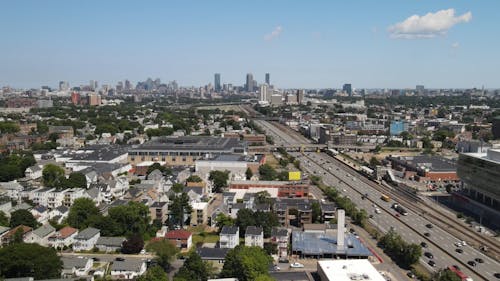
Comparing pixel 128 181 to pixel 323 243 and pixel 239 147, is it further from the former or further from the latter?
pixel 323 243

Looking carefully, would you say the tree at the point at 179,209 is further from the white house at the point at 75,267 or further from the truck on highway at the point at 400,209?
the truck on highway at the point at 400,209

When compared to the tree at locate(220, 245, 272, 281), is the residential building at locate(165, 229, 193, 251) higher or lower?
lower

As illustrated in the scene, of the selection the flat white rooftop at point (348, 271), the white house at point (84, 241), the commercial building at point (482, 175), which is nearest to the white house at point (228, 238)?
the flat white rooftop at point (348, 271)

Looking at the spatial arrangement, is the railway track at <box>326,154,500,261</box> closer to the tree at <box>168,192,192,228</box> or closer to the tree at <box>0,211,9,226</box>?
the tree at <box>168,192,192,228</box>

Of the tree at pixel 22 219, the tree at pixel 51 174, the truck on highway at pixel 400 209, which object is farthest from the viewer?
the tree at pixel 51 174

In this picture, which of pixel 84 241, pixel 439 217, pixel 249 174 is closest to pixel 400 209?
pixel 439 217

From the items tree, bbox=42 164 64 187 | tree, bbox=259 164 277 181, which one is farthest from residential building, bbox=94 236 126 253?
tree, bbox=259 164 277 181

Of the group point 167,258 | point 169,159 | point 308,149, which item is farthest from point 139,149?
point 167,258
